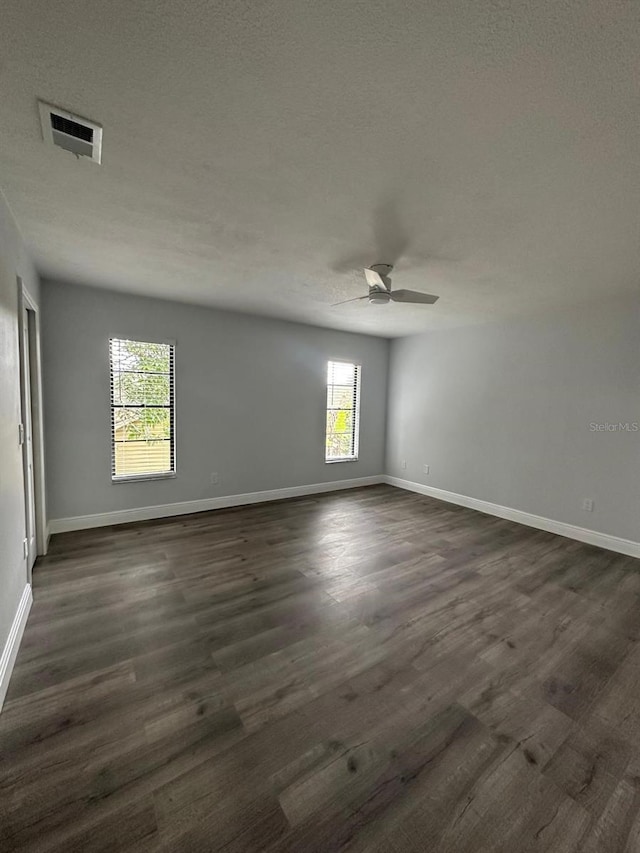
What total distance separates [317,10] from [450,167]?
0.90 m

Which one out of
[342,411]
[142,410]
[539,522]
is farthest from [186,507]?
[539,522]

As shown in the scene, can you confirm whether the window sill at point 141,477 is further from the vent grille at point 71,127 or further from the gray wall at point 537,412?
the gray wall at point 537,412

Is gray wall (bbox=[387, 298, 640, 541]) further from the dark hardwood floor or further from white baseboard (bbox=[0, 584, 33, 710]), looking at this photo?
white baseboard (bbox=[0, 584, 33, 710])

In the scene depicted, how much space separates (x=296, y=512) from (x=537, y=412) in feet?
10.6

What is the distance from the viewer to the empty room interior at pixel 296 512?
1203mm

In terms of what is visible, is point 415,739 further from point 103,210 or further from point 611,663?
point 103,210

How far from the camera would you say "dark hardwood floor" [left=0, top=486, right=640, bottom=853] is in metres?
1.25

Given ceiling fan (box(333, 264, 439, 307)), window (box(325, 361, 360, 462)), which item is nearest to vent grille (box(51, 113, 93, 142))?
ceiling fan (box(333, 264, 439, 307))

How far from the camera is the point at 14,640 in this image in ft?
6.59

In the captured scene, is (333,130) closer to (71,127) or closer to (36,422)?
(71,127)

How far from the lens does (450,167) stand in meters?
1.69

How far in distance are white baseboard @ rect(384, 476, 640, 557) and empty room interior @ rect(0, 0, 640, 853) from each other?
4cm

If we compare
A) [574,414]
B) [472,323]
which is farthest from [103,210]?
[574,414]

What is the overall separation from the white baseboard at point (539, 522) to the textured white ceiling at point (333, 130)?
2.65 meters
